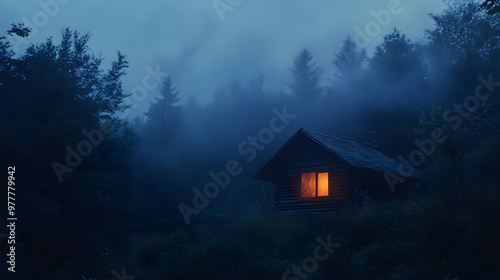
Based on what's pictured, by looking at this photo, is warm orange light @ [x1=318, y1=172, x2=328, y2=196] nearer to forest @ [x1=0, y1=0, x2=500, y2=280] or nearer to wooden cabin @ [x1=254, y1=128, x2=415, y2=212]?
wooden cabin @ [x1=254, y1=128, x2=415, y2=212]

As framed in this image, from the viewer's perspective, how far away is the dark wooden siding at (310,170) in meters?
24.9

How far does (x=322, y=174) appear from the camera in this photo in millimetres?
26406

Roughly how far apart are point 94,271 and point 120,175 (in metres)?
10.3

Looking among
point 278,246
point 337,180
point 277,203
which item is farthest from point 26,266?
point 337,180

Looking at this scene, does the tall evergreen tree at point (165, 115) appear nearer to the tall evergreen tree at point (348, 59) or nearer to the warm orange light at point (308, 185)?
the tall evergreen tree at point (348, 59)

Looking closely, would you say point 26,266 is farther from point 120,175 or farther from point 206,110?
point 206,110

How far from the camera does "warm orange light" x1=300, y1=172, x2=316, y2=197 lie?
26.3 meters

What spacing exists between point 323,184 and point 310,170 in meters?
1.20

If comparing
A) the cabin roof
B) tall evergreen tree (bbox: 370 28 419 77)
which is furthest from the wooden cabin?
tall evergreen tree (bbox: 370 28 419 77)

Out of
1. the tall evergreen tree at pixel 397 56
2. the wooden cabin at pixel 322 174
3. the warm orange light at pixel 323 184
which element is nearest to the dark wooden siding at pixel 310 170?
the wooden cabin at pixel 322 174

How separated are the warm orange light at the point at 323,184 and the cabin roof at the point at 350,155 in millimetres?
1970

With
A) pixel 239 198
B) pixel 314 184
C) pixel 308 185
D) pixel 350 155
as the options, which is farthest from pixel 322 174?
pixel 239 198

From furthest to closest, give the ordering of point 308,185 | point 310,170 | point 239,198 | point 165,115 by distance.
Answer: point 165,115
point 239,198
point 308,185
point 310,170

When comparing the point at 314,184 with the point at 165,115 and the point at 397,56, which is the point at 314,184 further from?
the point at 165,115
